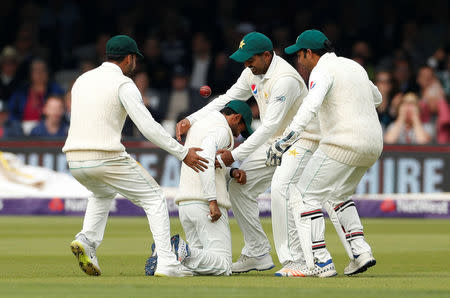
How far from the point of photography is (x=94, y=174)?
22.7ft

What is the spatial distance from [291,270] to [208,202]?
2.49 ft

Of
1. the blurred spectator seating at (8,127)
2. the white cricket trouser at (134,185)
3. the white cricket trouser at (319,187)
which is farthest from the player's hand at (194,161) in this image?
the blurred spectator seating at (8,127)

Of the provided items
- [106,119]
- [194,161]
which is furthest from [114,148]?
[194,161]

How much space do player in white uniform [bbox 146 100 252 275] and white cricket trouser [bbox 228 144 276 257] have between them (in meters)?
0.15

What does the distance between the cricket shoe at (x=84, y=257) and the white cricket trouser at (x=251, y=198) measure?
124 cm

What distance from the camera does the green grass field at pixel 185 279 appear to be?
5.83m

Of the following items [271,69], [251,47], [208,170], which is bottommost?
[208,170]

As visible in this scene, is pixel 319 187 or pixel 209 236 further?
pixel 209 236

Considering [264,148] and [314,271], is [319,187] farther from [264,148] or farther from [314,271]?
[264,148]

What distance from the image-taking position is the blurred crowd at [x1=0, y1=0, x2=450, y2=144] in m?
15.2

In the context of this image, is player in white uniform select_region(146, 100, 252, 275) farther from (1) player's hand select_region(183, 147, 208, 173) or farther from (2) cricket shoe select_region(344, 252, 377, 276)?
(2) cricket shoe select_region(344, 252, 377, 276)

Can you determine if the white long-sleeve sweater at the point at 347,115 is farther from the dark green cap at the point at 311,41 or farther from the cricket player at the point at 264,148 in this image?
the cricket player at the point at 264,148

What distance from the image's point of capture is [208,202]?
23.7 ft

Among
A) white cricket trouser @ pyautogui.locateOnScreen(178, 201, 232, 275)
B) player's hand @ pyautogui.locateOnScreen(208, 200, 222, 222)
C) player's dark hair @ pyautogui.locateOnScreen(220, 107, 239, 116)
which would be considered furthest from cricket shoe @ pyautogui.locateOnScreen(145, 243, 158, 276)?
player's dark hair @ pyautogui.locateOnScreen(220, 107, 239, 116)
